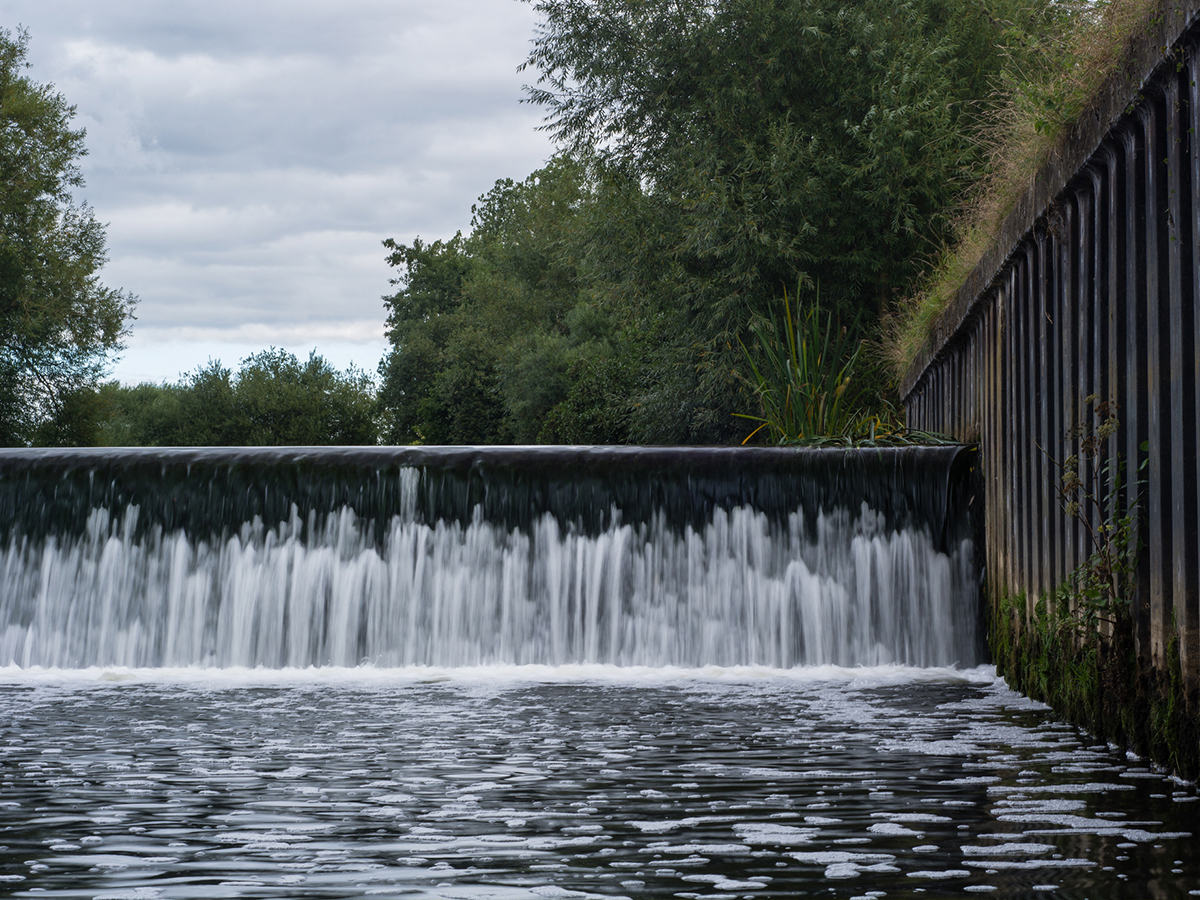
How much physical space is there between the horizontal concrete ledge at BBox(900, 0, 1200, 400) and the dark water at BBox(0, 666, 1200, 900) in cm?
303

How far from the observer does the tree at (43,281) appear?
127 ft

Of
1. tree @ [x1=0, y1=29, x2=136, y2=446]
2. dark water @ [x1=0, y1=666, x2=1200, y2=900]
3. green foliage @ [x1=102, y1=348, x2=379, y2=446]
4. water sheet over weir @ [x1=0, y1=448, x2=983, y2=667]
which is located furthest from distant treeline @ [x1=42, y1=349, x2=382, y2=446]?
dark water @ [x1=0, y1=666, x2=1200, y2=900]

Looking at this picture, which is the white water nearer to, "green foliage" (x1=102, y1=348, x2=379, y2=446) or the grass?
the grass

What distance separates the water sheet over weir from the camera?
1115cm

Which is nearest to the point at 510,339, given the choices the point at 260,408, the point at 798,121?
the point at 260,408

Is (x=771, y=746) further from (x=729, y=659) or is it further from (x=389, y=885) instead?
(x=729, y=659)

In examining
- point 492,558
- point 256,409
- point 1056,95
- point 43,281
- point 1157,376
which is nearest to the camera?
point 1157,376

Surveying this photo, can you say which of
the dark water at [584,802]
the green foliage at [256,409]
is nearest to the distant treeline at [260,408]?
the green foliage at [256,409]

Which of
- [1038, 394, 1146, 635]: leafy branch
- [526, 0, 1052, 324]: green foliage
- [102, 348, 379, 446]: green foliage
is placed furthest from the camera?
[102, 348, 379, 446]: green foliage

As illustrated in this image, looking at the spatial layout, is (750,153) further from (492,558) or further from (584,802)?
(584,802)

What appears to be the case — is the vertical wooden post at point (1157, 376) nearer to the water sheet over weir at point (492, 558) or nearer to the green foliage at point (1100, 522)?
the green foliage at point (1100, 522)

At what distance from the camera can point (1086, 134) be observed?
22.1 feet

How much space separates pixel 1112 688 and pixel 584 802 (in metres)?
2.80

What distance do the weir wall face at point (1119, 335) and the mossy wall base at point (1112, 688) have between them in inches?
4.9
